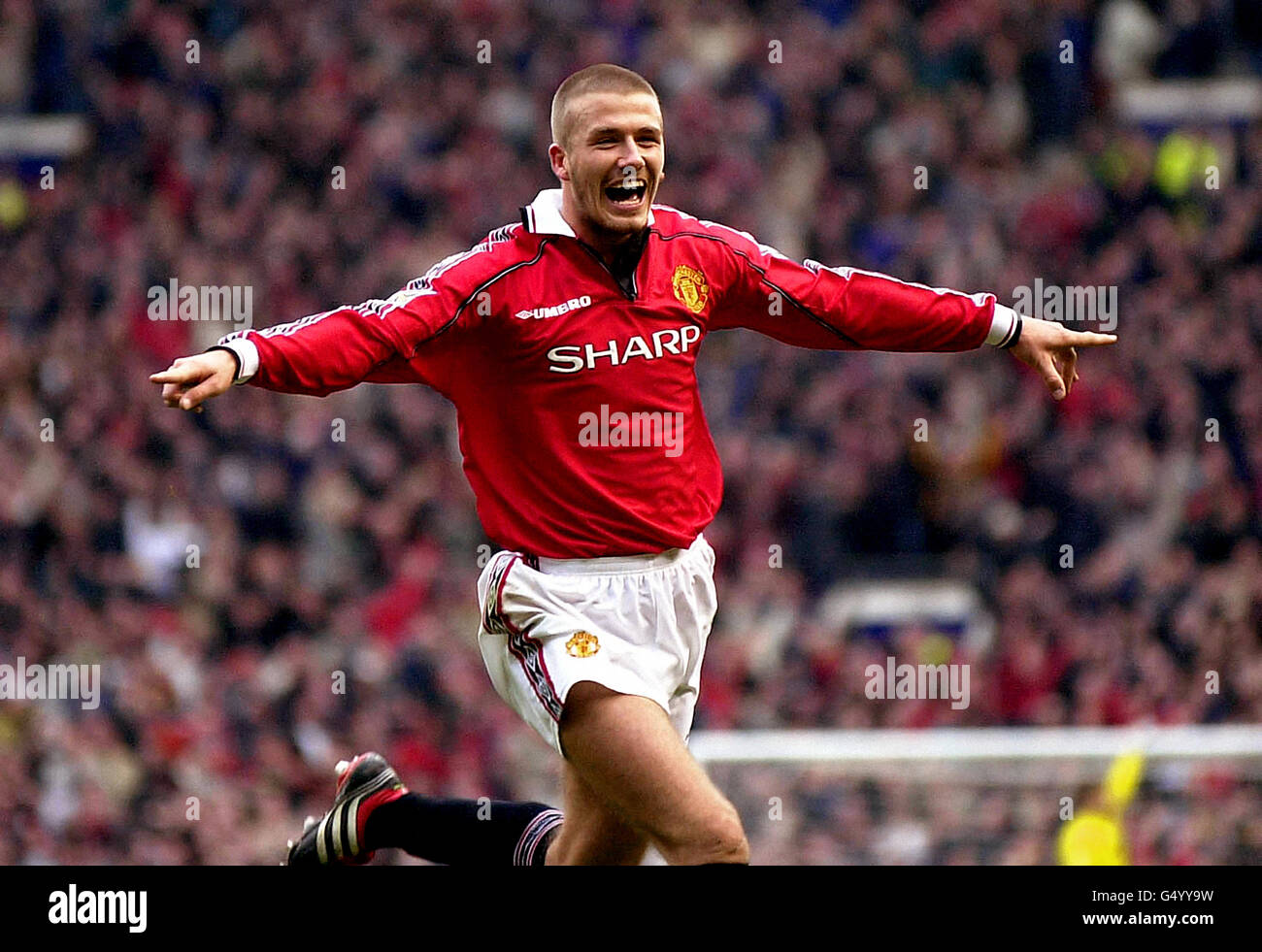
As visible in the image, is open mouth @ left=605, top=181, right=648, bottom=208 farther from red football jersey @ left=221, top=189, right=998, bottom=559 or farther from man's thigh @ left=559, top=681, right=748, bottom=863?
man's thigh @ left=559, top=681, right=748, bottom=863

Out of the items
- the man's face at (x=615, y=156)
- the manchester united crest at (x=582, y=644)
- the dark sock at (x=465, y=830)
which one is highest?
the man's face at (x=615, y=156)

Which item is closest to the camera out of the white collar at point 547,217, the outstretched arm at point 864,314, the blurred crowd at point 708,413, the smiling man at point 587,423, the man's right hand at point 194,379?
the man's right hand at point 194,379

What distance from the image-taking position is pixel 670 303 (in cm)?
516

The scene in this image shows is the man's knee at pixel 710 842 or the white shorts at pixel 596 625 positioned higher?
the white shorts at pixel 596 625

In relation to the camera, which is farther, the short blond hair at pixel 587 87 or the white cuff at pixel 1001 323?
the white cuff at pixel 1001 323

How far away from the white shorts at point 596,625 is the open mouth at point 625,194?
2.95ft

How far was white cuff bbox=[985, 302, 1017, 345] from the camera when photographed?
548cm

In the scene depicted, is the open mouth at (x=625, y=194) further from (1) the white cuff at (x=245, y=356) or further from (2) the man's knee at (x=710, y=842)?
(2) the man's knee at (x=710, y=842)

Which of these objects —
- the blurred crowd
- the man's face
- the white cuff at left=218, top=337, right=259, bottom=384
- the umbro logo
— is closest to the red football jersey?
the umbro logo

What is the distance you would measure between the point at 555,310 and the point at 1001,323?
1.28m

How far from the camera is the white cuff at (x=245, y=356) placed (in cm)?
461

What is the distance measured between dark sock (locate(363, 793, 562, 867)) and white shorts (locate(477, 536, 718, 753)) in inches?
16.9

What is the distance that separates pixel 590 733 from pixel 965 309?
159 cm

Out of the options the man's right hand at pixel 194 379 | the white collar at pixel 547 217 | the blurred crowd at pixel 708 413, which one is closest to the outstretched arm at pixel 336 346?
the man's right hand at pixel 194 379
